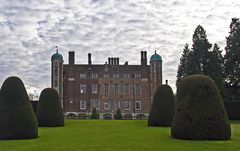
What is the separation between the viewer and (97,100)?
59.4 meters

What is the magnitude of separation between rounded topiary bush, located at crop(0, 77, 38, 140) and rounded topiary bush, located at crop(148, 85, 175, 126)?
10110 mm

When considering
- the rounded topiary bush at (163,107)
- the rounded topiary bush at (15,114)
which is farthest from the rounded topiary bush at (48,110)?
the rounded topiary bush at (15,114)

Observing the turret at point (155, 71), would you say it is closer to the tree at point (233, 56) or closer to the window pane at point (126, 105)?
the window pane at point (126, 105)

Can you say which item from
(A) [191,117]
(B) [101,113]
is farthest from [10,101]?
(B) [101,113]

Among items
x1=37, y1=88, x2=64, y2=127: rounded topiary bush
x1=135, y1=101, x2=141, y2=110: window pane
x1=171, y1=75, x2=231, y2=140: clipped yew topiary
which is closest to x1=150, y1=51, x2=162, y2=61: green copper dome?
x1=135, y1=101, x2=141, y2=110: window pane

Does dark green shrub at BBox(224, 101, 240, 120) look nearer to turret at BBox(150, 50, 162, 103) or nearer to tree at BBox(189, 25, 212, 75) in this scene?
tree at BBox(189, 25, 212, 75)

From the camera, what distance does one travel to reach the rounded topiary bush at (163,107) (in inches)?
942

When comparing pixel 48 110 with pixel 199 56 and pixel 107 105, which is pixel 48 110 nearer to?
pixel 199 56

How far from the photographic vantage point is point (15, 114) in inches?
622

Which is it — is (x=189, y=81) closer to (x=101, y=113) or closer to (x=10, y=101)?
(x=10, y=101)

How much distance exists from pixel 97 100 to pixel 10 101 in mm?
43570

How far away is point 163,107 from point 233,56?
2002 centimetres

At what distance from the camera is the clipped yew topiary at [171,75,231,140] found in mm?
14641

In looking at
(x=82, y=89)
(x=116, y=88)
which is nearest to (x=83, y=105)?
(x=82, y=89)
